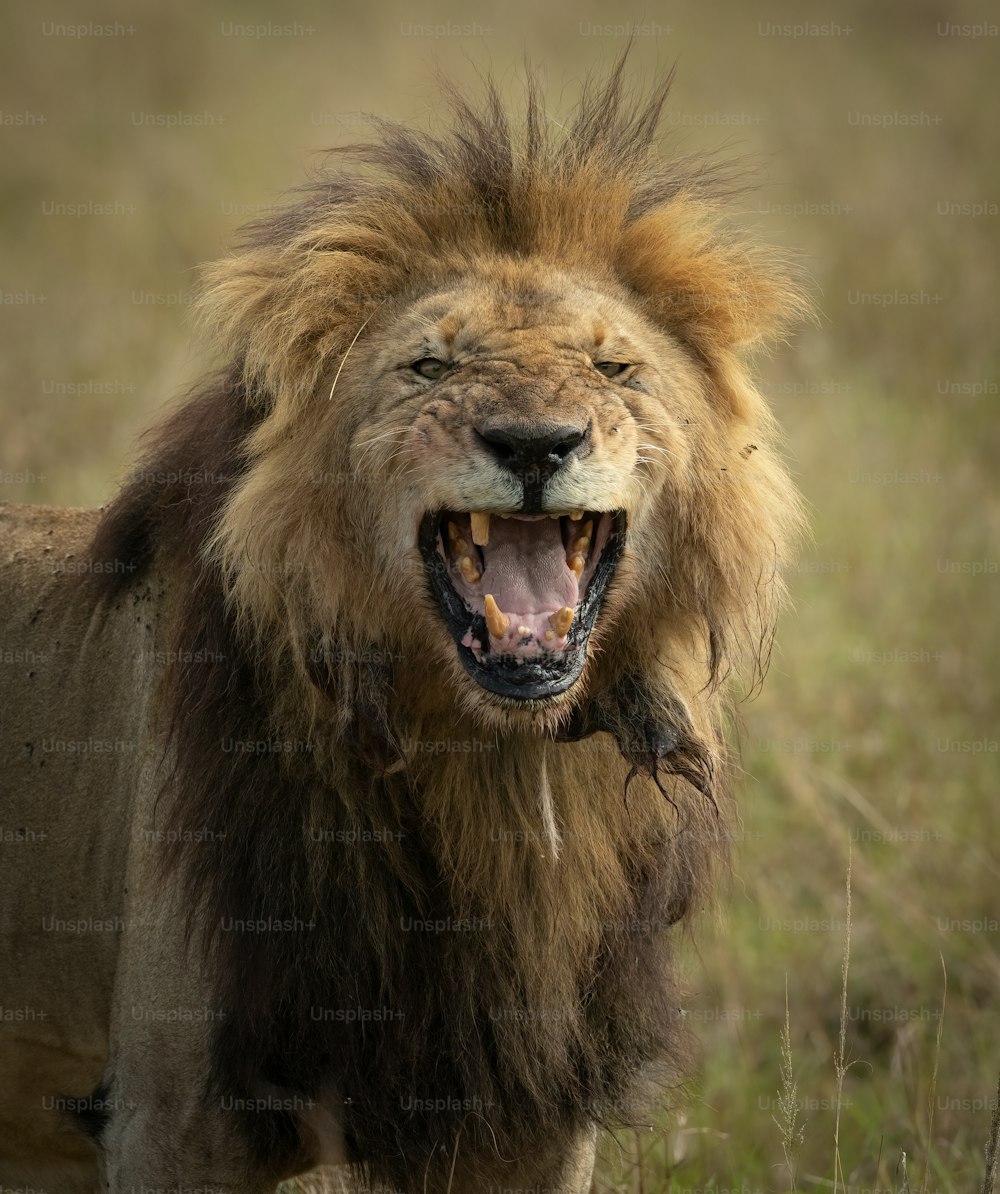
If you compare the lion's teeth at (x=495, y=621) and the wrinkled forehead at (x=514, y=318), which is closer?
the lion's teeth at (x=495, y=621)

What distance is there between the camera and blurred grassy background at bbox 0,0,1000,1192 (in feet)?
18.3

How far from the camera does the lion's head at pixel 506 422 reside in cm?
291

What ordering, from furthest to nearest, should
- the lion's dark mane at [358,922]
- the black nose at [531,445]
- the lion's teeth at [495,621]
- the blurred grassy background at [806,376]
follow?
the blurred grassy background at [806,376] < the lion's dark mane at [358,922] < the lion's teeth at [495,621] < the black nose at [531,445]

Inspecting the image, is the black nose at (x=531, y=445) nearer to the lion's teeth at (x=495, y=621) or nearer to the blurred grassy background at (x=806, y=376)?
the lion's teeth at (x=495, y=621)

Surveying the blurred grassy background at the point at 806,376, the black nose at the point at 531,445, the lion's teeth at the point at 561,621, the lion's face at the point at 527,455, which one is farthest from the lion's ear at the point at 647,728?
the blurred grassy background at the point at 806,376

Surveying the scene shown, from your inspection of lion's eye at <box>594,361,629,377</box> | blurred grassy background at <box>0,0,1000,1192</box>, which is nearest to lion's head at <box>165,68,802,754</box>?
lion's eye at <box>594,361,629,377</box>

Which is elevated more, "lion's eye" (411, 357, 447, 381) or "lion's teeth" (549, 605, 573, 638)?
"lion's eye" (411, 357, 447, 381)

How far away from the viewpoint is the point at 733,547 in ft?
10.5

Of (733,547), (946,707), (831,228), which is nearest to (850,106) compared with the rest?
(831,228)

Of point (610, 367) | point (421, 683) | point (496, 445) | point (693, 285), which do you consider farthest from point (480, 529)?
point (693, 285)

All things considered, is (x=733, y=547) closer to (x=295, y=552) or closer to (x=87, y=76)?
(x=295, y=552)

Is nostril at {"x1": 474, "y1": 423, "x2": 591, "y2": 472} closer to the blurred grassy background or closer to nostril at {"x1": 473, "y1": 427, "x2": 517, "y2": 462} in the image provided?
nostril at {"x1": 473, "y1": 427, "x2": 517, "y2": 462}

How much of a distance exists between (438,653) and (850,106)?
1373 centimetres

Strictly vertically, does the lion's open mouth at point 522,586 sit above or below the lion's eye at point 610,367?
below
